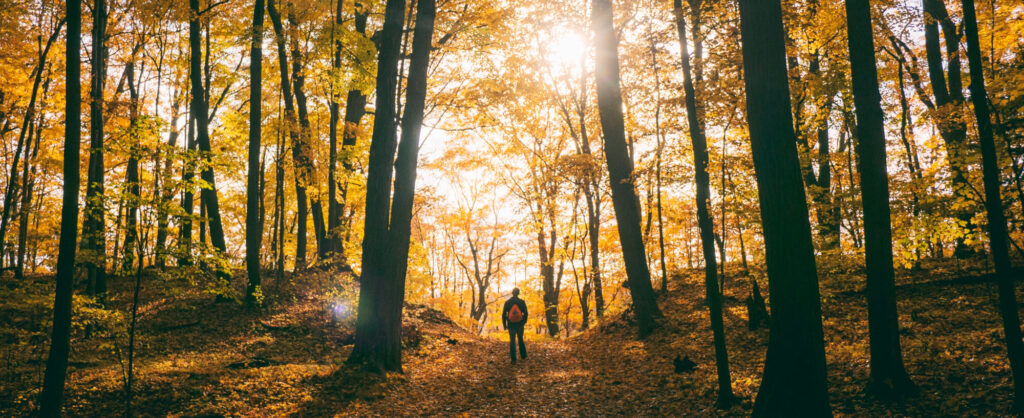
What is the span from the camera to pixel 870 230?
19.1ft

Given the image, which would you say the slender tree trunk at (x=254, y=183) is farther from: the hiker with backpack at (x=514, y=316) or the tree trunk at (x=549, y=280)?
the tree trunk at (x=549, y=280)

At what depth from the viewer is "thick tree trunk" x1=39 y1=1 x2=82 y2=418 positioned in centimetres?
552

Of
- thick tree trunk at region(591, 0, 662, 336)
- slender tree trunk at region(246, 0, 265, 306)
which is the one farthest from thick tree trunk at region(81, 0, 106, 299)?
thick tree trunk at region(591, 0, 662, 336)

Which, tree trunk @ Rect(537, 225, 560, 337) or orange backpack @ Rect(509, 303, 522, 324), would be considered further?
tree trunk @ Rect(537, 225, 560, 337)

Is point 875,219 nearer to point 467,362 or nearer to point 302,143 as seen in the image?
point 467,362

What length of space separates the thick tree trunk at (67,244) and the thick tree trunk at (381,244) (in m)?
3.94

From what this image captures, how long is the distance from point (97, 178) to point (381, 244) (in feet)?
25.0

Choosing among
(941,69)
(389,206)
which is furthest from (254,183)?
(941,69)

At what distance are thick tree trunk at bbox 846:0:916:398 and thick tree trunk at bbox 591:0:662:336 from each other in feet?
17.8

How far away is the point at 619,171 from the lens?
11.5 meters

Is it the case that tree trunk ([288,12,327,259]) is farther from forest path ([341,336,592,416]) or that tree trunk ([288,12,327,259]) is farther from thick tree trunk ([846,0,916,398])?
thick tree trunk ([846,0,916,398])

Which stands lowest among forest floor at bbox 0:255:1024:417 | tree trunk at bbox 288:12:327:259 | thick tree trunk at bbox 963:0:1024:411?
forest floor at bbox 0:255:1024:417

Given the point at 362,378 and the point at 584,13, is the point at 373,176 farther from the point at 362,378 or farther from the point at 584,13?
the point at 584,13

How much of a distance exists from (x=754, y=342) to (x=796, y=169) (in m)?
5.15
